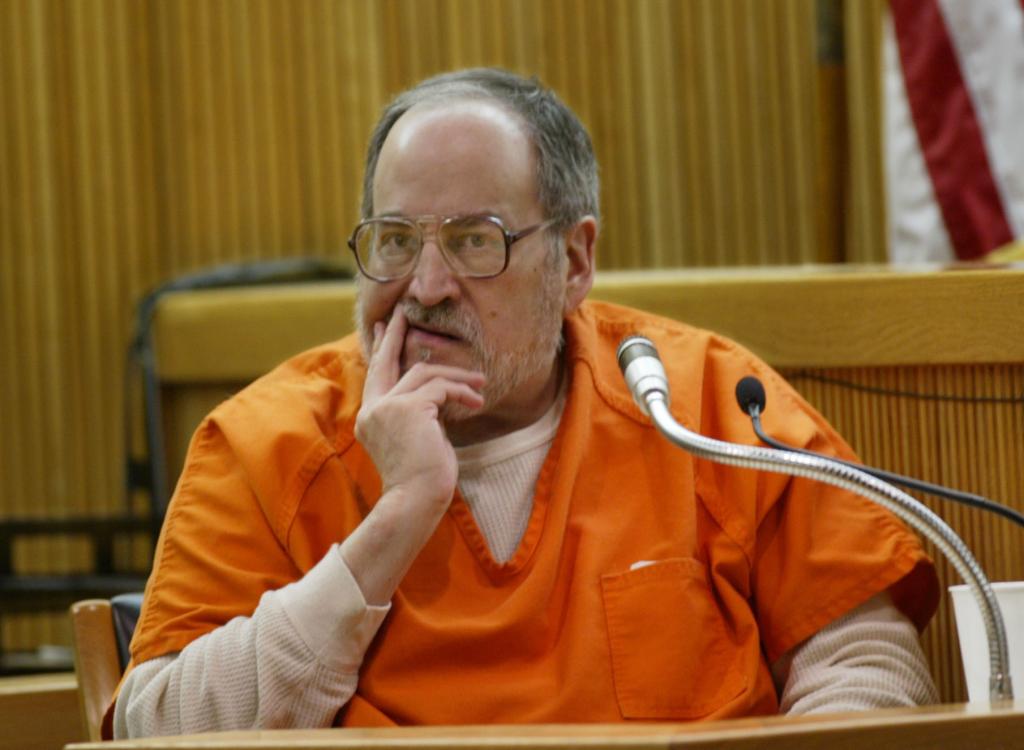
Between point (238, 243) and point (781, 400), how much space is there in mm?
2108

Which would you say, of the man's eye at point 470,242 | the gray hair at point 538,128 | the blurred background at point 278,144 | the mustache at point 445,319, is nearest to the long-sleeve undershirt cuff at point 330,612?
the mustache at point 445,319

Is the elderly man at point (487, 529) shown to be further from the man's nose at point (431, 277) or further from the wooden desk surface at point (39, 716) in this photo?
the wooden desk surface at point (39, 716)

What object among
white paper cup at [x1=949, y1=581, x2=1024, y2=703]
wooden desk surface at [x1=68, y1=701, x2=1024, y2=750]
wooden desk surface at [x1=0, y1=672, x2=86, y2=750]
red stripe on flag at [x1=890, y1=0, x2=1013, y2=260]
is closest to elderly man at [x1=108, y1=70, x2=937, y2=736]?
white paper cup at [x1=949, y1=581, x2=1024, y2=703]

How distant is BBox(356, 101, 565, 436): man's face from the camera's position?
1985 millimetres

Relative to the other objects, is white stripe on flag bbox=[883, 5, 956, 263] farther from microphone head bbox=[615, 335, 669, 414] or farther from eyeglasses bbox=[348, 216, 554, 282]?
microphone head bbox=[615, 335, 669, 414]

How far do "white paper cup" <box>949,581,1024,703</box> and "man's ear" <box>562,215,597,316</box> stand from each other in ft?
2.50

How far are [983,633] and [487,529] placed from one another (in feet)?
2.19

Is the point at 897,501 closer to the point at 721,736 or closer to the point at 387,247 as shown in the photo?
the point at 721,736

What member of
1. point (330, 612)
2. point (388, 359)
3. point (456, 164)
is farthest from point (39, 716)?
point (456, 164)

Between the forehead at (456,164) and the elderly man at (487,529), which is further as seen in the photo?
the forehead at (456,164)

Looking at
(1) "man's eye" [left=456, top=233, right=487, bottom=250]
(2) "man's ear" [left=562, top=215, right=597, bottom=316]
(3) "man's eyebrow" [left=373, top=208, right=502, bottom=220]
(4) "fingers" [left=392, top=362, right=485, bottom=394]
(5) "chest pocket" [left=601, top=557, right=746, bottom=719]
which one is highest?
(3) "man's eyebrow" [left=373, top=208, right=502, bottom=220]

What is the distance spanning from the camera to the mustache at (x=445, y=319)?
6.51ft

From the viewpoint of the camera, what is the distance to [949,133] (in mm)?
3463

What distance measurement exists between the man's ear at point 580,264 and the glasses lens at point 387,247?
287mm
